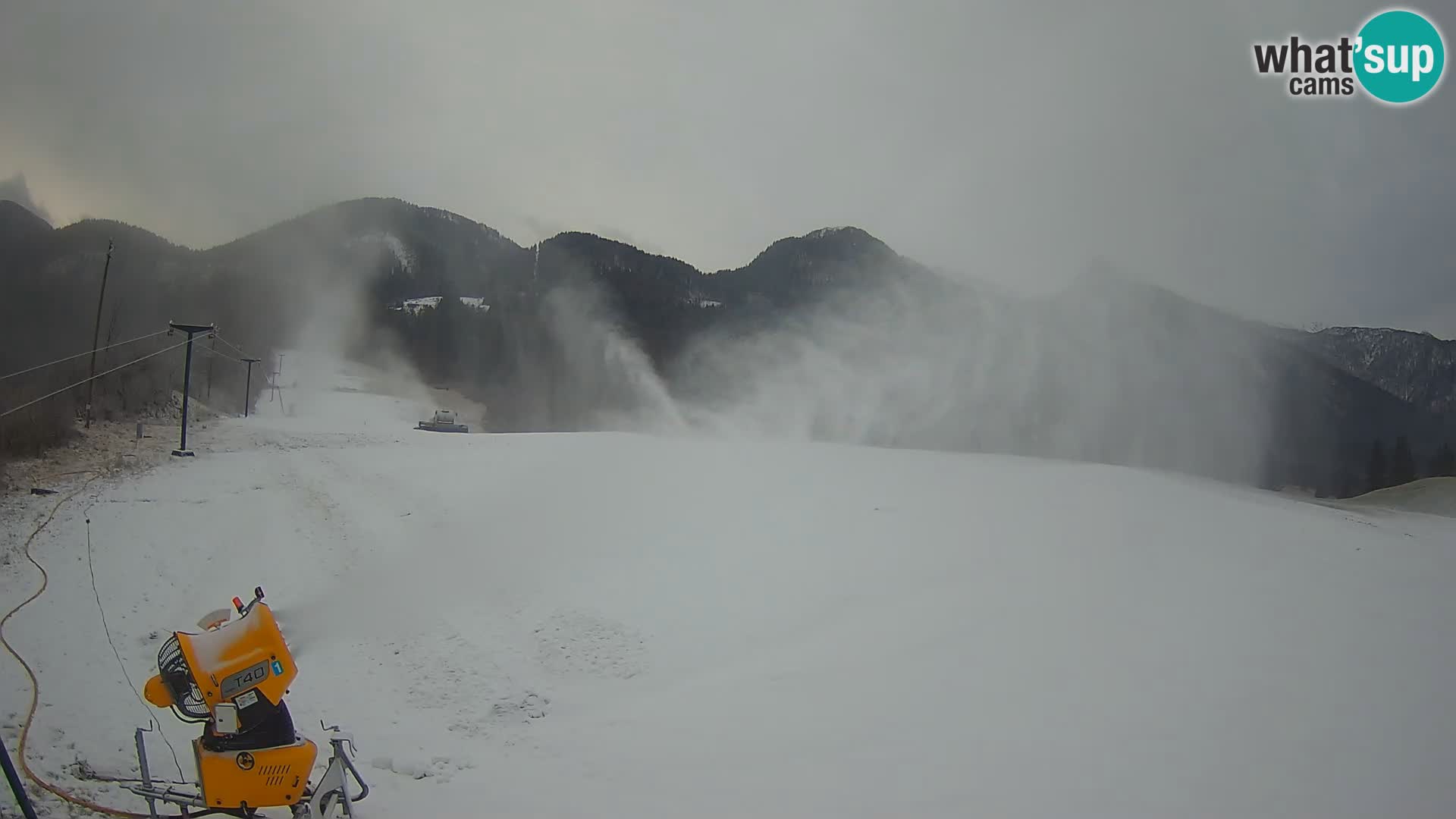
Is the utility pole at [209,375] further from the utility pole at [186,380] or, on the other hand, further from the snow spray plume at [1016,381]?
the snow spray plume at [1016,381]

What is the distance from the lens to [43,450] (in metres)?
Answer: 11.1

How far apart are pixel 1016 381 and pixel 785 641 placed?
28870 millimetres

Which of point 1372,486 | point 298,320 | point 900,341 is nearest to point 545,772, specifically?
point 900,341

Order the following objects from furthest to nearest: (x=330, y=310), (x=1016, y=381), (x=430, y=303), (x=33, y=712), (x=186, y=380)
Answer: (x=430, y=303) → (x=330, y=310) → (x=1016, y=381) → (x=186, y=380) → (x=33, y=712)

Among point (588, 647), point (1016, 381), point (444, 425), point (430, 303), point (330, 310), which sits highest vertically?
point (430, 303)

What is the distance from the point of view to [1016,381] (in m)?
33.0

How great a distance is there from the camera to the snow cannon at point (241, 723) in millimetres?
3482

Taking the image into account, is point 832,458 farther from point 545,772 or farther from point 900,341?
point 900,341

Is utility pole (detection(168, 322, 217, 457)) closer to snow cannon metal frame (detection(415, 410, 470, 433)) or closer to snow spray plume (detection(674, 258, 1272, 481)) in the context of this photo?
snow cannon metal frame (detection(415, 410, 470, 433))

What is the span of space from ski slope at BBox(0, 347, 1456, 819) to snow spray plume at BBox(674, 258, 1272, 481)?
17989 millimetres

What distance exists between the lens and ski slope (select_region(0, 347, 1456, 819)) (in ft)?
15.9

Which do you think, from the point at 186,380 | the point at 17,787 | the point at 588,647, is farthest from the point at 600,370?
the point at 17,787

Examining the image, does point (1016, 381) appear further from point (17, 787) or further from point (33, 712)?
point (17, 787)

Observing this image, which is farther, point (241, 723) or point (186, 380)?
point (186, 380)
